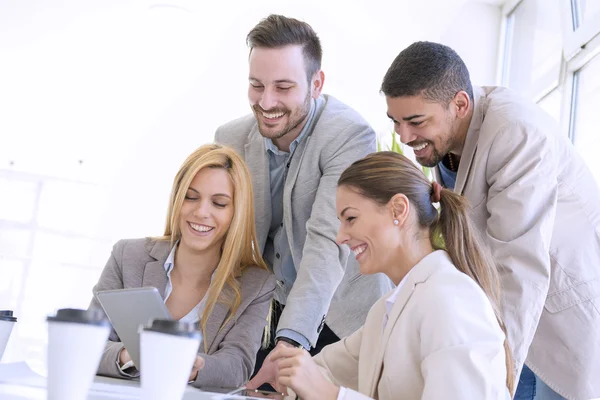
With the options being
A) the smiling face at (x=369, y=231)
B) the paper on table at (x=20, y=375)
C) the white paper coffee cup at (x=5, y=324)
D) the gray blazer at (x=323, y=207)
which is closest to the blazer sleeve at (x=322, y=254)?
the gray blazer at (x=323, y=207)

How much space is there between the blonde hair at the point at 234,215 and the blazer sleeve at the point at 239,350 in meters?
0.08

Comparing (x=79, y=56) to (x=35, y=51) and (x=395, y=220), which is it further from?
(x=395, y=220)

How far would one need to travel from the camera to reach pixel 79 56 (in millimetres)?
6684

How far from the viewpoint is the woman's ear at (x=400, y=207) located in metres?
1.62

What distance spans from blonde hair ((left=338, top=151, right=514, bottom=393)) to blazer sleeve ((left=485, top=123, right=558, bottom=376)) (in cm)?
12

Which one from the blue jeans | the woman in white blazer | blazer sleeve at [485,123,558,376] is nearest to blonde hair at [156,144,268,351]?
the woman in white blazer

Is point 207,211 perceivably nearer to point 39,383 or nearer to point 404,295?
point 404,295

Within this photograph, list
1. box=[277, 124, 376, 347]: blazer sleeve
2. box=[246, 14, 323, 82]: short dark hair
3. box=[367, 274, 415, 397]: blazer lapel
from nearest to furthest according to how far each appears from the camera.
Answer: box=[367, 274, 415, 397]: blazer lapel
box=[277, 124, 376, 347]: blazer sleeve
box=[246, 14, 323, 82]: short dark hair

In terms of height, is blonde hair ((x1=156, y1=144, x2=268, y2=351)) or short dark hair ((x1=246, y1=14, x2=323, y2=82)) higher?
short dark hair ((x1=246, y1=14, x2=323, y2=82))

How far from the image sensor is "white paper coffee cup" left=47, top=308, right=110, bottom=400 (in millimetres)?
712

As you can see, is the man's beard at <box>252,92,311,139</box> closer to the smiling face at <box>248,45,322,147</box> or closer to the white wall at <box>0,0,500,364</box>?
the smiling face at <box>248,45,322,147</box>

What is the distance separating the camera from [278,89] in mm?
2293

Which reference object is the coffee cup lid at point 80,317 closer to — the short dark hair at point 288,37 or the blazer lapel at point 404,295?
the blazer lapel at point 404,295

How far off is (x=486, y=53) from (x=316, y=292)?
12.8ft
